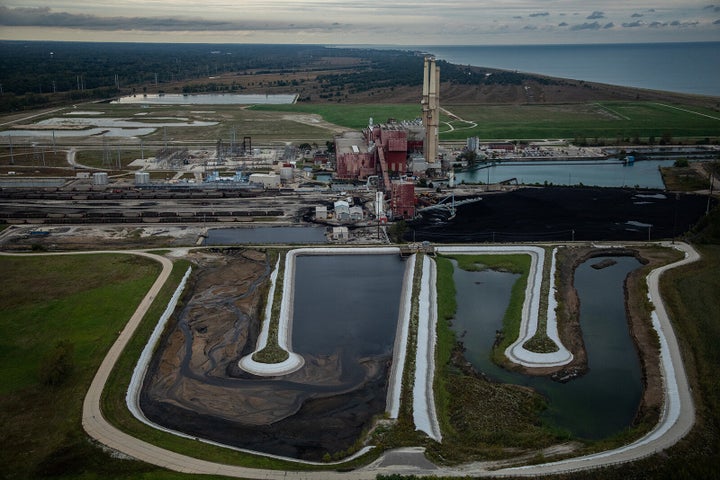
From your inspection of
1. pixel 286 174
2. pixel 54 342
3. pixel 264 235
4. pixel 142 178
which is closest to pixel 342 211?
pixel 264 235

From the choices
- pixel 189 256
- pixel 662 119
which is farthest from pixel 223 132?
pixel 662 119

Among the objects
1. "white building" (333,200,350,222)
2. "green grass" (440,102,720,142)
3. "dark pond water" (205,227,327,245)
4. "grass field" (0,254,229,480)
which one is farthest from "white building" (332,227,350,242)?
"green grass" (440,102,720,142)

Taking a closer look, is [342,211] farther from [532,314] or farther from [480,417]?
[480,417]

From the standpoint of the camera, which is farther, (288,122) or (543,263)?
(288,122)

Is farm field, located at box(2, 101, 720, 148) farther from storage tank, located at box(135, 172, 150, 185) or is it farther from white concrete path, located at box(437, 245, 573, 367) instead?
white concrete path, located at box(437, 245, 573, 367)

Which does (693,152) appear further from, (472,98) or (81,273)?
(81,273)

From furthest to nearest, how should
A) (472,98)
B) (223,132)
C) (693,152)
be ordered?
1. (472,98)
2. (223,132)
3. (693,152)
